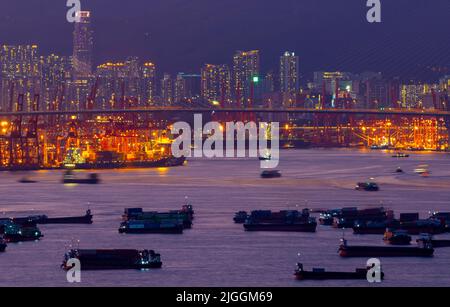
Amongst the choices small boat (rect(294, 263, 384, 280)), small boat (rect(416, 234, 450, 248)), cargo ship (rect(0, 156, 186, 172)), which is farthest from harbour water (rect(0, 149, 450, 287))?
cargo ship (rect(0, 156, 186, 172))

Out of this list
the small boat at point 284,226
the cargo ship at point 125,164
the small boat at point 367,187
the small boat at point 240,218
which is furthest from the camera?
the cargo ship at point 125,164

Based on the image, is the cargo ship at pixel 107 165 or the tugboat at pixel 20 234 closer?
the tugboat at pixel 20 234

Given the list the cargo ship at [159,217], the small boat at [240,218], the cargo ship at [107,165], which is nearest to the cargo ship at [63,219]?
the cargo ship at [159,217]

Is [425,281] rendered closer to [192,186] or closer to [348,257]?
[348,257]

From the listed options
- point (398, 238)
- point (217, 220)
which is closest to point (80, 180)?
point (217, 220)

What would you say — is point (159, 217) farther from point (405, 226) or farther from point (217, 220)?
point (405, 226)

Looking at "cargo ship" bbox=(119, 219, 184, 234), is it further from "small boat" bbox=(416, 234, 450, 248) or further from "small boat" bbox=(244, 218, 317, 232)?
"small boat" bbox=(416, 234, 450, 248)

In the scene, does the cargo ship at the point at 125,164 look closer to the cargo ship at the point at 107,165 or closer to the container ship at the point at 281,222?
the cargo ship at the point at 107,165
